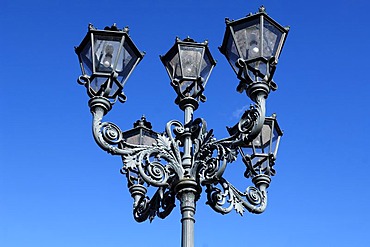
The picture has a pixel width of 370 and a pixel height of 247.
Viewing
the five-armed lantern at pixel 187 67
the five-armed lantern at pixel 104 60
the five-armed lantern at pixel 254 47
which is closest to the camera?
the five-armed lantern at pixel 254 47

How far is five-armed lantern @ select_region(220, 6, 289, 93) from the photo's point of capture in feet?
21.7

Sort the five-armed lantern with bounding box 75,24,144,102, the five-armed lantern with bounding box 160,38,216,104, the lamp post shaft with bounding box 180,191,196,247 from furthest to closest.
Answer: the five-armed lantern with bounding box 160,38,216,104, the five-armed lantern with bounding box 75,24,144,102, the lamp post shaft with bounding box 180,191,196,247

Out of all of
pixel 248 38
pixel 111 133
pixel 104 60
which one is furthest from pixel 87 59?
pixel 248 38

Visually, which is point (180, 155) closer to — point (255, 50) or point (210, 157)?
point (210, 157)

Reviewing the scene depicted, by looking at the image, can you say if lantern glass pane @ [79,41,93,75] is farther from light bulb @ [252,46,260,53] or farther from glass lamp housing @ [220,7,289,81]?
light bulb @ [252,46,260,53]

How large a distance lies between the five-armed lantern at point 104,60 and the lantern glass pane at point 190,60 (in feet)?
1.92

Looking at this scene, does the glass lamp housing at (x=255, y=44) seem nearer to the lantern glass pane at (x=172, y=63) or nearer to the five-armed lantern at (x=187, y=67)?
the five-armed lantern at (x=187, y=67)

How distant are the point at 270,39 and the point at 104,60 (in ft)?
5.26

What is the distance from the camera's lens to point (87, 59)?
22.6 feet

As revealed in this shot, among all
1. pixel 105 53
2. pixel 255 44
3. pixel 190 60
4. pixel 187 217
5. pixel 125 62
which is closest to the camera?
pixel 187 217

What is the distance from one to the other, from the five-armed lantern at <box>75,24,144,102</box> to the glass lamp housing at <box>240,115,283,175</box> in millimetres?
1816

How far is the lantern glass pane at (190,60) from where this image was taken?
708cm

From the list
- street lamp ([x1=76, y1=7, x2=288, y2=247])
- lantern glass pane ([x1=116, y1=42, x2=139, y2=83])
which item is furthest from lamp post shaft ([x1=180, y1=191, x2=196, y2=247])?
lantern glass pane ([x1=116, y1=42, x2=139, y2=83])

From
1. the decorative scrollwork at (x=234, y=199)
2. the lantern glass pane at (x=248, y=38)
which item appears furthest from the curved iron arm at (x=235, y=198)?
the lantern glass pane at (x=248, y=38)
